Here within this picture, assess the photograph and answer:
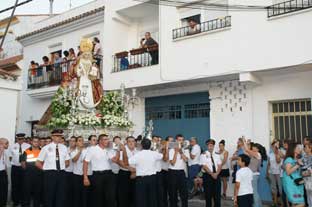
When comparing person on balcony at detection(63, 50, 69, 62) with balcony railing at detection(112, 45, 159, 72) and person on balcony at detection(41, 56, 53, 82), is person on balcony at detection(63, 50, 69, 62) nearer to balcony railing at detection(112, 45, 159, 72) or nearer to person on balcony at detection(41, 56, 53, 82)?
person on balcony at detection(41, 56, 53, 82)

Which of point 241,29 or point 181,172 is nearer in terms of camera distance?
point 181,172

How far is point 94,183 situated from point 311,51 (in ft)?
19.5

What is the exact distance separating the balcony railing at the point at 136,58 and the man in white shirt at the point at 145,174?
610 cm

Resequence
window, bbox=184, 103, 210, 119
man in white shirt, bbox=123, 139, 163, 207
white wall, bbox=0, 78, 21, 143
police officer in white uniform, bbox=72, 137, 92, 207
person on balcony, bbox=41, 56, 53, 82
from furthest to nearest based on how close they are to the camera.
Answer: person on balcony, bbox=41, 56, 53, 82 → window, bbox=184, 103, 210, 119 → white wall, bbox=0, 78, 21, 143 → police officer in white uniform, bbox=72, 137, 92, 207 → man in white shirt, bbox=123, 139, 163, 207

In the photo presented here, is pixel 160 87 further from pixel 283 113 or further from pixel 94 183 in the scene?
pixel 94 183

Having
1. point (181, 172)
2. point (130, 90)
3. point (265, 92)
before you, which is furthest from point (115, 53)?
point (181, 172)

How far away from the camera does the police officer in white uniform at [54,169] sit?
26.0ft

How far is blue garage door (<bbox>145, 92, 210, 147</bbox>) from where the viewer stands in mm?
12383

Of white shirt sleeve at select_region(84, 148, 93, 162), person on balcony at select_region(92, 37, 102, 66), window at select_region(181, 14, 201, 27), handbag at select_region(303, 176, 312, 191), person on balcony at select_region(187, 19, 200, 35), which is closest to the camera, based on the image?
handbag at select_region(303, 176, 312, 191)

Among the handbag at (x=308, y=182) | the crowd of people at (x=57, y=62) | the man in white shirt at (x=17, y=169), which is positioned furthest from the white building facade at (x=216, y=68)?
the man in white shirt at (x=17, y=169)

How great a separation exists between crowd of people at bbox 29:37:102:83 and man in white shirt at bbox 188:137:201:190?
5866mm

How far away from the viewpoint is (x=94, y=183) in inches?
312

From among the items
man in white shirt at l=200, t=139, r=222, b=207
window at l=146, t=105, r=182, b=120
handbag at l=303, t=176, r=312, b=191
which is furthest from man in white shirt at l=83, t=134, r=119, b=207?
window at l=146, t=105, r=182, b=120

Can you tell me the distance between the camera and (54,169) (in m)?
7.96
